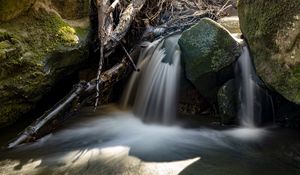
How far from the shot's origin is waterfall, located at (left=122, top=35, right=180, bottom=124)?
587cm

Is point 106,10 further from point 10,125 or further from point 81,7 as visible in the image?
point 10,125

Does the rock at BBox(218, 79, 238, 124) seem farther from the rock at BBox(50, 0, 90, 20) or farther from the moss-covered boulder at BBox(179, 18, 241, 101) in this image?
the rock at BBox(50, 0, 90, 20)

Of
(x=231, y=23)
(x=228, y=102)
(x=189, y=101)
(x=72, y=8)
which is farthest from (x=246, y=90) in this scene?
(x=231, y=23)

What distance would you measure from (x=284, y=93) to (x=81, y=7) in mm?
3666

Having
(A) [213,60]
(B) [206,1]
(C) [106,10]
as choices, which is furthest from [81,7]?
(B) [206,1]

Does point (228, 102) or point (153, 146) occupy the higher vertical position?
point (228, 102)

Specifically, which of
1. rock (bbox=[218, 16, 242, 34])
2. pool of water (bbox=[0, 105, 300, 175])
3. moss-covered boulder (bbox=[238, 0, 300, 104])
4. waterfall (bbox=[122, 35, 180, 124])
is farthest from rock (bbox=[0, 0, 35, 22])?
rock (bbox=[218, 16, 242, 34])

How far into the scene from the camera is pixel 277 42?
12.9 ft

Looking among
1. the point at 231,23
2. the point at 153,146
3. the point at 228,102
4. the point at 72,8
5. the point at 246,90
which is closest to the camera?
the point at 153,146

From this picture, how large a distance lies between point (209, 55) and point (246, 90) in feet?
2.56

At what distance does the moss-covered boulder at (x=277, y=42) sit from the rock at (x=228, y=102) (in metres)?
0.98

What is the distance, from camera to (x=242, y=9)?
4.64 m

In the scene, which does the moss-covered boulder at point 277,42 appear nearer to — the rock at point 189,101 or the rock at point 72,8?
the rock at point 189,101

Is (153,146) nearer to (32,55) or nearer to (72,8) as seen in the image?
(32,55)
